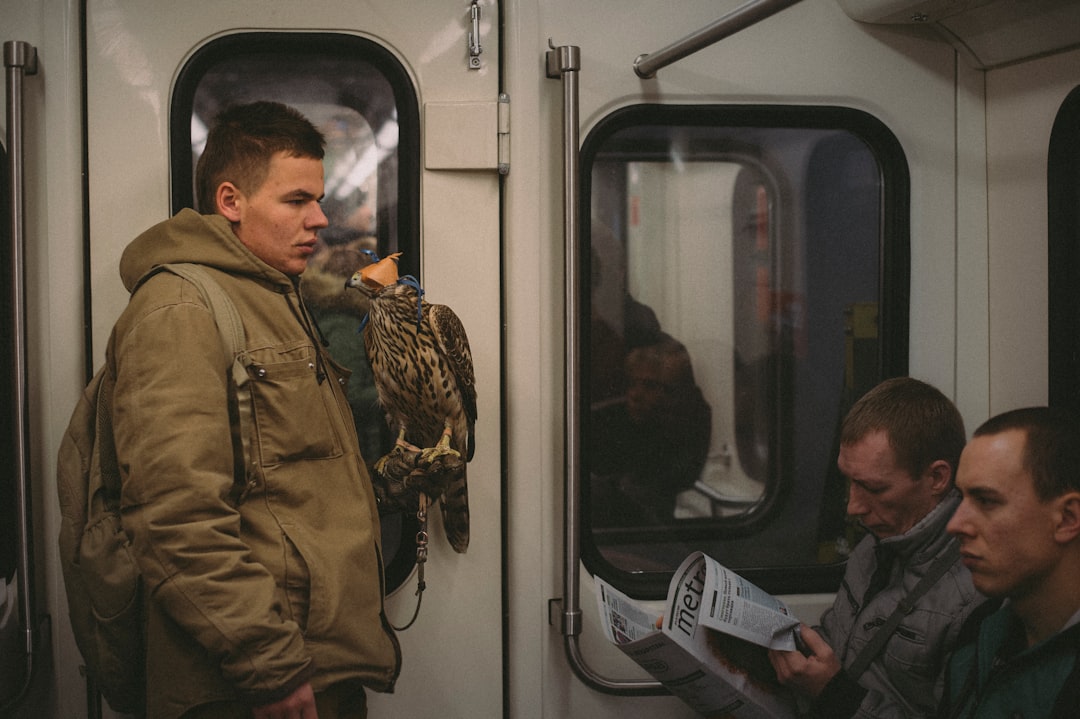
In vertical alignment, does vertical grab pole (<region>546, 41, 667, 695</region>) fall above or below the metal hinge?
below

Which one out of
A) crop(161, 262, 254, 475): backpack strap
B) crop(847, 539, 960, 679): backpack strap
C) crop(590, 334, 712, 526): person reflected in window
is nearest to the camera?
crop(161, 262, 254, 475): backpack strap

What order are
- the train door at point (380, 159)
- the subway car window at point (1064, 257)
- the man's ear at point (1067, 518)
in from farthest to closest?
the subway car window at point (1064, 257), the train door at point (380, 159), the man's ear at point (1067, 518)

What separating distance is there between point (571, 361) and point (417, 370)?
0.37 metres

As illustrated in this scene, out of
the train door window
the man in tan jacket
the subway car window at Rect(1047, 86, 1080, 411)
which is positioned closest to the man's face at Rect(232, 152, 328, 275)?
the man in tan jacket

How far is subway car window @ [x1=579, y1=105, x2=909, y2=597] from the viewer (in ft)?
6.71

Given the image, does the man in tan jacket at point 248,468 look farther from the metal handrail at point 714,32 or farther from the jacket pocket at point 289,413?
the metal handrail at point 714,32

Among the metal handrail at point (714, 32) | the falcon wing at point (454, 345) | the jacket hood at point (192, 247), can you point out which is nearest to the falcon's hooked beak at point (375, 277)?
the falcon wing at point (454, 345)

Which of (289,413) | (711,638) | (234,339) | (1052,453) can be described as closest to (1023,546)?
(1052,453)

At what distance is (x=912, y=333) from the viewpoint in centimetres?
214

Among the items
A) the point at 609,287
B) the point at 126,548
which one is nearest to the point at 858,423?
the point at 609,287

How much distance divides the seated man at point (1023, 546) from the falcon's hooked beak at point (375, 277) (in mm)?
1162

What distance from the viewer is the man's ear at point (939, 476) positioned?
1.70 m

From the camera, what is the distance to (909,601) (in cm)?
166

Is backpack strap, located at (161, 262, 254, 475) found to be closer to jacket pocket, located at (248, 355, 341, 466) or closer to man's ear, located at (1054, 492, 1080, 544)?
jacket pocket, located at (248, 355, 341, 466)
